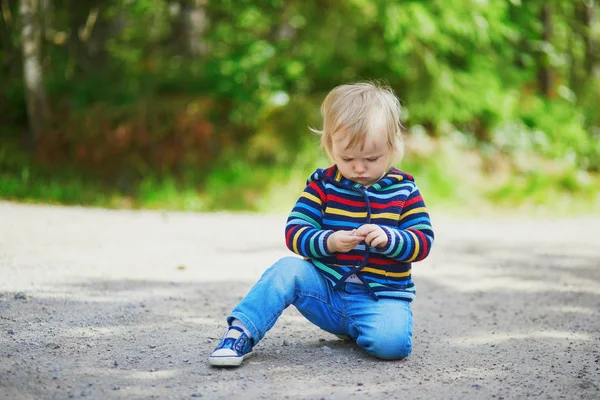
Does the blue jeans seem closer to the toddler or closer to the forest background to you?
the toddler

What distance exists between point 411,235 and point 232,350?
0.86 m

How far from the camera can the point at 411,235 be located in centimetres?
274

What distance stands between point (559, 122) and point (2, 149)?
7586mm

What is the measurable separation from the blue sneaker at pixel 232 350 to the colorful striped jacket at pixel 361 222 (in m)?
0.43

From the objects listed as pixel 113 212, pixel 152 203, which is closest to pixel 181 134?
pixel 152 203

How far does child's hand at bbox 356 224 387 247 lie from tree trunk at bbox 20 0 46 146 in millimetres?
7304

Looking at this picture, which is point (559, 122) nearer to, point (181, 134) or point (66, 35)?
point (181, 134)

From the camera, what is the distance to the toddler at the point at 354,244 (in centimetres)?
271

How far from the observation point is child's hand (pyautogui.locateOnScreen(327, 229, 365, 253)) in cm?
265

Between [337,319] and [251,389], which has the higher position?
[337,319]

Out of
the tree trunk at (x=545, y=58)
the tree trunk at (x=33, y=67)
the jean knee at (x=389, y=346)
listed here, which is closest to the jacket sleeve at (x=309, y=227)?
the jean knee at (x=389, y=346)

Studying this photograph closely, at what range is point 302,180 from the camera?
741cm

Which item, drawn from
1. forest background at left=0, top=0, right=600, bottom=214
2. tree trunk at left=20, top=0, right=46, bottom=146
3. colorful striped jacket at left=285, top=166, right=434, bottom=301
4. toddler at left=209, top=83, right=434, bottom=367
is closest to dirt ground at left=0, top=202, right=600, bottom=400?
toddler at left=209, top=83, right=434, bottom=367

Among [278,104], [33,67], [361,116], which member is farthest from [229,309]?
[33,67]
